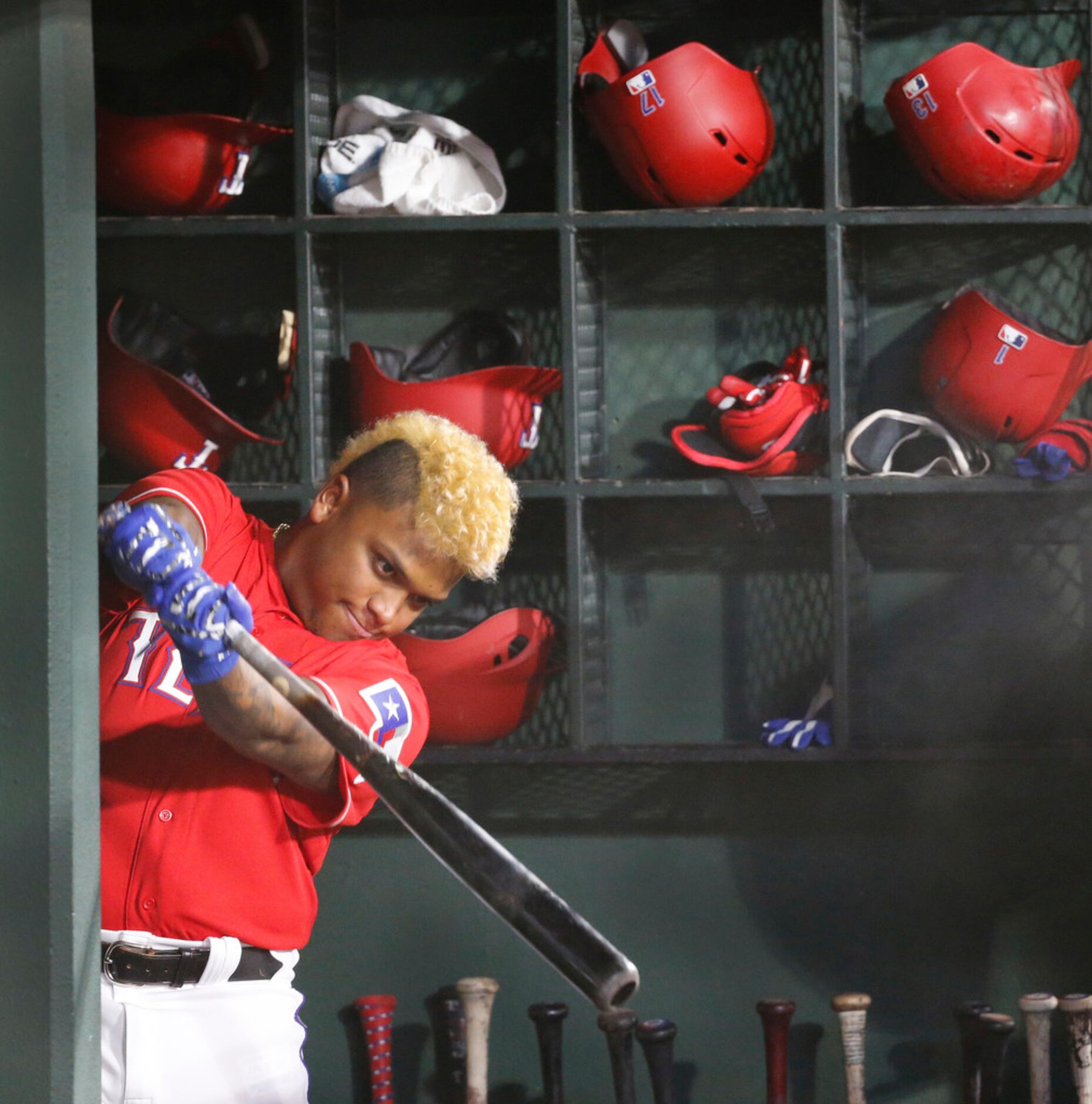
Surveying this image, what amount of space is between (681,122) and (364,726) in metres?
1.41

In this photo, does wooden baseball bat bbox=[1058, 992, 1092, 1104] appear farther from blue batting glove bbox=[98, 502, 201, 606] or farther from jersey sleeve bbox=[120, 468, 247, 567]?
blue batting glove bbox=[98, 502, 201, 606]

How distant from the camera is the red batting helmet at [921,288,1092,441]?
2338mm

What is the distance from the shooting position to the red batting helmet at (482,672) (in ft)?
7.86

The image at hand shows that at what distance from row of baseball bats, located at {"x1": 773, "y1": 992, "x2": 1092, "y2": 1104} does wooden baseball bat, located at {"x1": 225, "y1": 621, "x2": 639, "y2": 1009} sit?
1483mm

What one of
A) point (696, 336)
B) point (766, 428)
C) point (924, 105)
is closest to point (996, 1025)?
point (766, 428)

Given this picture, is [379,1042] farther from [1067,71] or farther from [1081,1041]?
[1067,71]

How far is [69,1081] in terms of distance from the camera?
845mm

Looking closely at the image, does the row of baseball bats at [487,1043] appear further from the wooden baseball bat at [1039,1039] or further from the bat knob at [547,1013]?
the wooden baseball bat at [1039,1039]

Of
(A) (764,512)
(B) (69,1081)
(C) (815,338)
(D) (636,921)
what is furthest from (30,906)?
(C) (815,338)

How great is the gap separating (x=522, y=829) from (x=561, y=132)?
1.35m

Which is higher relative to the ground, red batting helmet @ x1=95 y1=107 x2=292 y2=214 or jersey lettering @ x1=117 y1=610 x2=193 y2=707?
red batting helmet @ x1=95 y1=107 x2=292 y2=214

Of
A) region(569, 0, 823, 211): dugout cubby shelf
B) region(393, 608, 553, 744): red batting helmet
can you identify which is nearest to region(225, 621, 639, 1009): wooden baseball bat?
region(393, 608, 553, 744): red batting helmet

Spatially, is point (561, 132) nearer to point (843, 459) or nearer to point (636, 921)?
point (843, 459)

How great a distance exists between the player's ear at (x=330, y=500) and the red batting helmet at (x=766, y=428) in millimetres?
977
